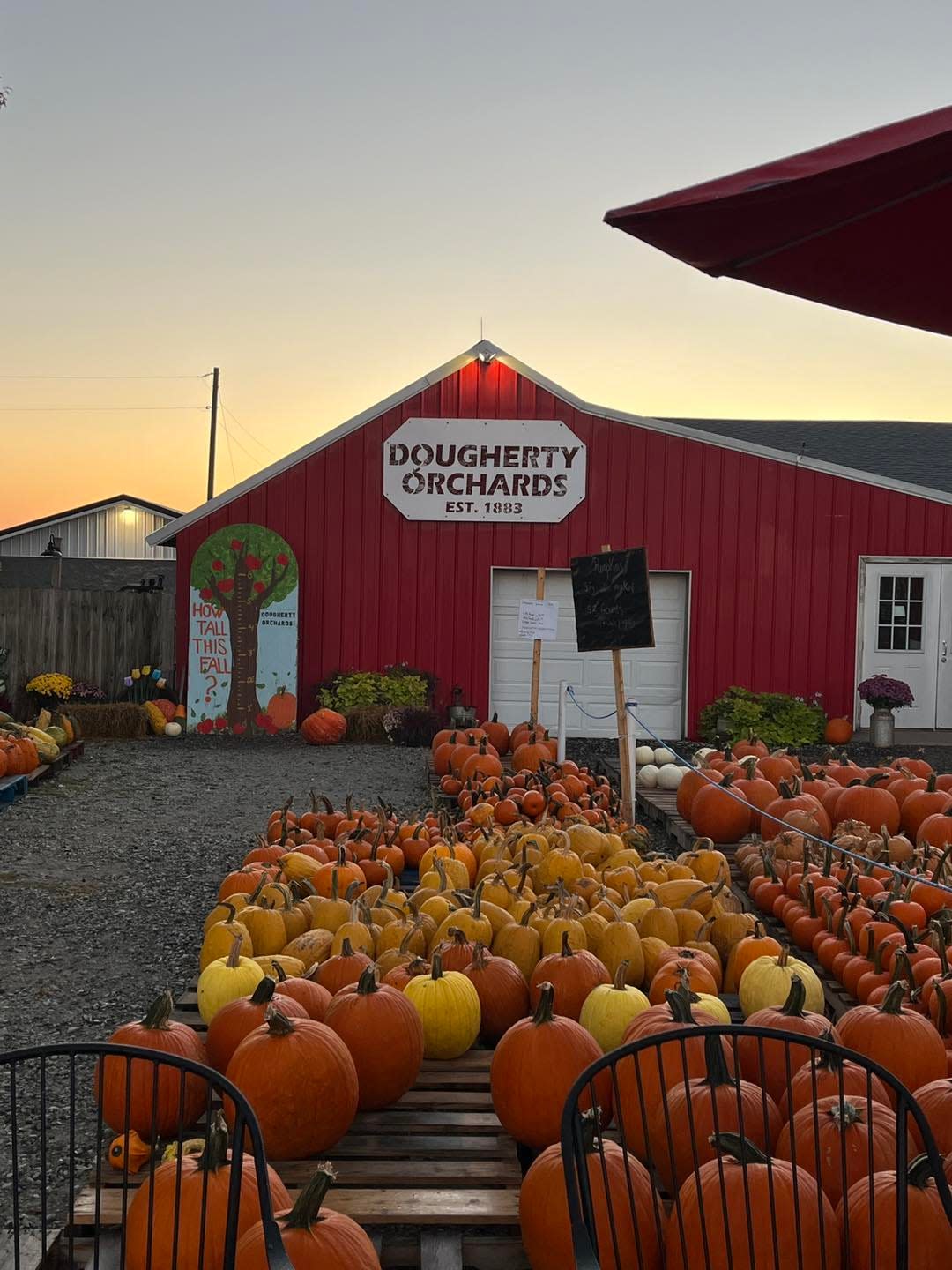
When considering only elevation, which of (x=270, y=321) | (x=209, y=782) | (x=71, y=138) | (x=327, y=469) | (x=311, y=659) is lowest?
(x=209, y=782)

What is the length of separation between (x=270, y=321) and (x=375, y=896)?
13313 millimetres

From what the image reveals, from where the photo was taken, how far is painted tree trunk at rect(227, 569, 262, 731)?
13344mm

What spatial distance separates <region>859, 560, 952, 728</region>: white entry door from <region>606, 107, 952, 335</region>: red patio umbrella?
11.4m

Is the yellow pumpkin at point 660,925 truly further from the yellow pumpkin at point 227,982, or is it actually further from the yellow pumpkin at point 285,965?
the yellow pumpkin at point 227,982

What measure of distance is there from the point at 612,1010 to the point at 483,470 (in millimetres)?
11192

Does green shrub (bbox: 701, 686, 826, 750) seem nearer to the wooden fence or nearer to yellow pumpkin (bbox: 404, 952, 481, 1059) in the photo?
the wooden fence

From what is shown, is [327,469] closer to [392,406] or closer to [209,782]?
[392,406]

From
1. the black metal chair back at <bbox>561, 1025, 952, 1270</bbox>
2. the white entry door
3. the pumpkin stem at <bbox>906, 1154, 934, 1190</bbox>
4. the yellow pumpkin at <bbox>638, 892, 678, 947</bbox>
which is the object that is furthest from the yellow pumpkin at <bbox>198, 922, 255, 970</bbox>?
the white entry door

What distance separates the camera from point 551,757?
874cm

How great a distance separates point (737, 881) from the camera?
18.4 ft

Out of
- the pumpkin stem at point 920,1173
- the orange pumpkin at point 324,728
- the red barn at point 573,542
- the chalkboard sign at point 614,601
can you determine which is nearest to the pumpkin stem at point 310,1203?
the pumpkin stem at point 920,1173

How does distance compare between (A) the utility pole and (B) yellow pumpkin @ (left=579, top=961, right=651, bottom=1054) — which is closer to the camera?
(B) yellow pumpkin @ (left=579, top=961, right=651, bottom=1054)

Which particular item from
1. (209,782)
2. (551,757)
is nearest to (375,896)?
(551,757)

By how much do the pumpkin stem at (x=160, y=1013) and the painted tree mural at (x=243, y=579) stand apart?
10.8 m
